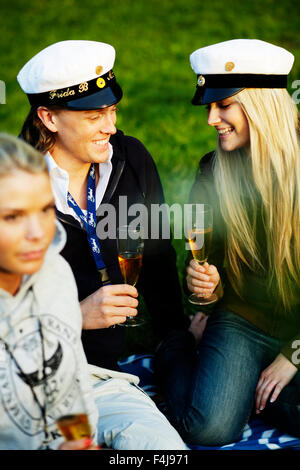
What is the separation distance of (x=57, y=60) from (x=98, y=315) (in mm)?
1449

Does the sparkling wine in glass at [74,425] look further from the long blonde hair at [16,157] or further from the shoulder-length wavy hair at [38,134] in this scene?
the shoulder-length wavy hair at [38,134]

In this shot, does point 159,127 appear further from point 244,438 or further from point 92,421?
point 92,421

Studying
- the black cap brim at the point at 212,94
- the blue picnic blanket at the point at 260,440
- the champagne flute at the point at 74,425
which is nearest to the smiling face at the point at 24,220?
the champagne flute at the point at 74,425

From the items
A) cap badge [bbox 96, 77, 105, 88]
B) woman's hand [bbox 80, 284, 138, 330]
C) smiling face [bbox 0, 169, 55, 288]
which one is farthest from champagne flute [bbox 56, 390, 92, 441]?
cap badge [bbox 96, 77, 105, 88]

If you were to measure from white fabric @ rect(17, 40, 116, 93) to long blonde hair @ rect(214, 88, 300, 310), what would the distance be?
0.86 metres

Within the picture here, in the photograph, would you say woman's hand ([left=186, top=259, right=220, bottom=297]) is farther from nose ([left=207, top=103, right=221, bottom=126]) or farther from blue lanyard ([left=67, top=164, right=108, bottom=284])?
nose ([left=207, top=103, right=221, bottom=126])

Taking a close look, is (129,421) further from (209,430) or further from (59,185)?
(59,185)

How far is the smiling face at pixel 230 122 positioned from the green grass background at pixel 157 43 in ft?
10.3

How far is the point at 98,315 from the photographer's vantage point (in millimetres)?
Result: 3709

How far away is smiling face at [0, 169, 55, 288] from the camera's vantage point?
8.84 feet

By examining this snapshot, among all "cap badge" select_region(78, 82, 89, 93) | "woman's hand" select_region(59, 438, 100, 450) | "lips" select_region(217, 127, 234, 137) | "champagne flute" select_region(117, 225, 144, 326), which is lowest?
"woman's hand" select_region(59, 438, 100, 450)

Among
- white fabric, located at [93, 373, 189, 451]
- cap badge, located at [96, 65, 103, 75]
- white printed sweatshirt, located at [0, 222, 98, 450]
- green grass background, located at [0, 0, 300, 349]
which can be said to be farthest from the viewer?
green grass background, located at [0, 0, 300, 349]

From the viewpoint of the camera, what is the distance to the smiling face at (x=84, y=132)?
4.07 meters

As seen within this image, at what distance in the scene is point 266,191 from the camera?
428cm
